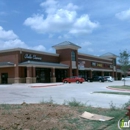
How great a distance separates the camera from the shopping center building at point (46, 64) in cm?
4498

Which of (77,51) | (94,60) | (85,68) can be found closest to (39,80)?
(77,51)

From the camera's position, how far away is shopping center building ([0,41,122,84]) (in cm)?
4498

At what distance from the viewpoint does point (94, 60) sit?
7244 centimetres

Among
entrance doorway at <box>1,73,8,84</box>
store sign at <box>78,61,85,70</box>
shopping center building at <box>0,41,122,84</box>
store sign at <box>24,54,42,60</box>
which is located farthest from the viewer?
store sign at <box>78,61,85,70</box>

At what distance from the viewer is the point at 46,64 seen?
4797 centimetres

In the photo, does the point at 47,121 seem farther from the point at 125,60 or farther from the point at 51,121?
the point at 125,60

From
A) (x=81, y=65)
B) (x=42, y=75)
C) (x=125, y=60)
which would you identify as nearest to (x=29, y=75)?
(x=42, y=75)

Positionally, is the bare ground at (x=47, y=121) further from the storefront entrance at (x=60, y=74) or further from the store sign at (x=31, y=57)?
the storefront entrance at (x=60, y=74)

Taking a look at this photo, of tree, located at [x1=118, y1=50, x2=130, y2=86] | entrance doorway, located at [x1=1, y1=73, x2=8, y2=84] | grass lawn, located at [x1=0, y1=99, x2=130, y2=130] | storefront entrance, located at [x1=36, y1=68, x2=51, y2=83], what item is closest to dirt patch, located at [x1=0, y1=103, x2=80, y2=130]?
grass lawn, located at [x1=0, y1=99, x2=130, y2=130]

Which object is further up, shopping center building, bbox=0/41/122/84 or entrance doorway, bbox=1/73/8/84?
shopping center building, bbox=0/41/122/84

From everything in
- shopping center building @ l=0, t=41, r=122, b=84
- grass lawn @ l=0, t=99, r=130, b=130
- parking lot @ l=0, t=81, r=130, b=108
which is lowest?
parking lot @ l=0, t=81, r=130, b=108

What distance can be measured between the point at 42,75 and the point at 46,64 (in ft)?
16.3

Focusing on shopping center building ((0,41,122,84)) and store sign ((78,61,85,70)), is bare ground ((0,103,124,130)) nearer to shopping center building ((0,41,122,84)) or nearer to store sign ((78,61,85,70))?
shopping center building ((0,41,122,84))

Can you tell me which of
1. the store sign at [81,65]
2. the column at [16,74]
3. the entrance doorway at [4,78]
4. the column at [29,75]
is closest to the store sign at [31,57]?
the column at [16,74]
